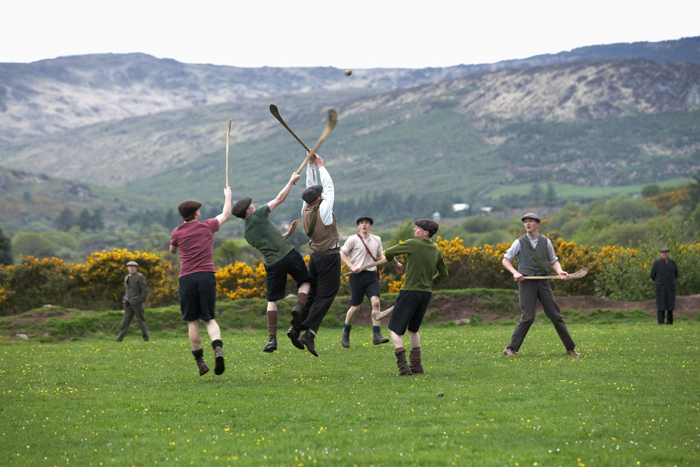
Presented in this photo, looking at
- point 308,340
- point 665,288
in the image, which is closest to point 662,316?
point 665,288

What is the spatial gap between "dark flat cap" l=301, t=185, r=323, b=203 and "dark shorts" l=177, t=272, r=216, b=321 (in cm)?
180

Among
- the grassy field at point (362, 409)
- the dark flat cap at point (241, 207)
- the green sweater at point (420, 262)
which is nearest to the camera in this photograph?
the grassy field at point (362, 409)

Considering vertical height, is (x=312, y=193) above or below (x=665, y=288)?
above

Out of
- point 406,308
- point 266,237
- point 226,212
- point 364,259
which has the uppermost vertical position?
point 226,212

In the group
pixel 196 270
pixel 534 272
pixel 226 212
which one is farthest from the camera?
pixel 534 272

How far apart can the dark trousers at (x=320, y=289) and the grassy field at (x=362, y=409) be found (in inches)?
31.5

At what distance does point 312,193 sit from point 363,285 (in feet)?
11.3

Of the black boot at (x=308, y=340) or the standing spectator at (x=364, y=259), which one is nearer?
the black boot at (x=308, y=340)

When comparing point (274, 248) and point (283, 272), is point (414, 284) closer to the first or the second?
point (283, 272)

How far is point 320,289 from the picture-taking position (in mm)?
10297

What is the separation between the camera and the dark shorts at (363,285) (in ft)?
42.2

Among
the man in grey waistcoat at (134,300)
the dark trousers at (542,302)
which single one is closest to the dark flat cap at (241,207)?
the dark trousers at (542,302)

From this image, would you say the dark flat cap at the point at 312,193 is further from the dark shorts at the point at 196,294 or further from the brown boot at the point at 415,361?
the brown boot at the point at 415,361

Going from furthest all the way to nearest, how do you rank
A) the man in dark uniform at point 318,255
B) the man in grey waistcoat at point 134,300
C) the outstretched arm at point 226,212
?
1. the man in grey waistcoat at point 134,300
2. the man in dark uniform at point 318,255
3. the outstretched arm at point 226,212
